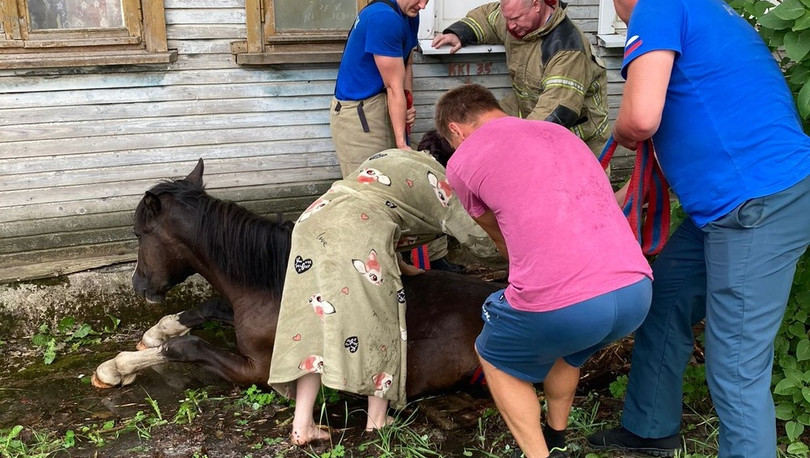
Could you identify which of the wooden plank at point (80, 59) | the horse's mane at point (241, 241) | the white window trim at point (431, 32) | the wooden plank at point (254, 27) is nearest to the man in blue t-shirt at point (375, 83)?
the white window trim at point (431, 32)

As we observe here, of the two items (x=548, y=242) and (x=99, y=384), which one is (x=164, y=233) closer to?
(x=99, y=384)

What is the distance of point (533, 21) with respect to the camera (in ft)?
16.5

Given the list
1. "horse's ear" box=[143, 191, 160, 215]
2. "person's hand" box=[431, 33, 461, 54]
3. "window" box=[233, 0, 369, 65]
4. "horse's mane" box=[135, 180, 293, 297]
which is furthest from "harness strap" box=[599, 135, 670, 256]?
"window" box=[233, 0, 369, 65]

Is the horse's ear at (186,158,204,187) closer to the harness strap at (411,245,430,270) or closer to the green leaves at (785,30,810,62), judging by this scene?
the harness strap at (411,245,430,270)

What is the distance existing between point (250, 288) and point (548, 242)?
202 cm

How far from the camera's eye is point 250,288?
427cm

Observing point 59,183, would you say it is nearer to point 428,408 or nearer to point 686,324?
point 428,408

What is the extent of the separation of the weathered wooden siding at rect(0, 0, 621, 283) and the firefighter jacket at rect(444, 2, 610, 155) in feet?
3.28

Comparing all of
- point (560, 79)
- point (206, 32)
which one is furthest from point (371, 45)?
point (206, 32)

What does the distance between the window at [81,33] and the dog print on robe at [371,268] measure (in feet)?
8.49

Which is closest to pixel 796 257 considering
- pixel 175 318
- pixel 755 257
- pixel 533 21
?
pixel 755 257

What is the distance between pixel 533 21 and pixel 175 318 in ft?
9.46

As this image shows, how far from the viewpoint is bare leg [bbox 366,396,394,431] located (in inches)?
153

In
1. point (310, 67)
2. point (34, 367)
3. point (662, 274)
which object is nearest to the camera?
point (662, 274)
